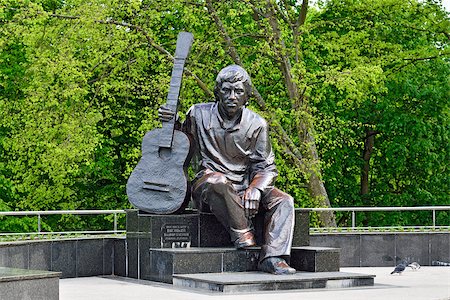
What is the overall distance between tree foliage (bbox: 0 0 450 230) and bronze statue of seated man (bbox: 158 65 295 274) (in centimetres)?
922

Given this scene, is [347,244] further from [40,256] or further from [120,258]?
[40,256]

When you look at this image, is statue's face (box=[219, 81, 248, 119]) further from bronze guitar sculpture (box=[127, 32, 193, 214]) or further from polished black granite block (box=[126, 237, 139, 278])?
polished black granite block (box=[126, 237, 139, 278])

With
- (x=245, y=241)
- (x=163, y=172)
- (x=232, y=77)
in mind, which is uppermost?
(x=232, y=77)

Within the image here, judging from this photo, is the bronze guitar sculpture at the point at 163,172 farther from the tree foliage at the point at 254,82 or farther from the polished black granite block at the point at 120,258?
the tree foliage at the point at 254,82

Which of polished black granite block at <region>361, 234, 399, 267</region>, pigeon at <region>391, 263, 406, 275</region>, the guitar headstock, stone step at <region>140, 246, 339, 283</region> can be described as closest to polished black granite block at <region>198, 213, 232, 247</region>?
stone step at <region>140, 246, 339, 283</region>

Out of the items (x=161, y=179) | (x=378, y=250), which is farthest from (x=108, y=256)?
(x=378, y=250)

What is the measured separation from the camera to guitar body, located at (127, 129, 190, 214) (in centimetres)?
1392

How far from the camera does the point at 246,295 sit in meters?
11.6

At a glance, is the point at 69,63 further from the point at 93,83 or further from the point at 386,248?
the point at 386,248

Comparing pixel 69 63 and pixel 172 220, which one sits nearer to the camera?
pixel 172 220

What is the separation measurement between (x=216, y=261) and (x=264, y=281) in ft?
3.78

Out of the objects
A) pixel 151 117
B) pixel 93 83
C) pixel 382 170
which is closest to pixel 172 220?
pixel 151 117

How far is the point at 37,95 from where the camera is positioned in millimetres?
24500

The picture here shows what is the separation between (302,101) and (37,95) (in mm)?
5779
